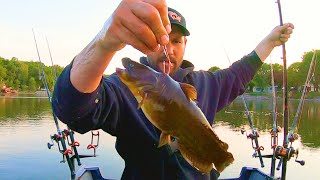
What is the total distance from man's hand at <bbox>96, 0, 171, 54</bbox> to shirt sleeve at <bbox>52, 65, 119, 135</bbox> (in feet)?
1.62

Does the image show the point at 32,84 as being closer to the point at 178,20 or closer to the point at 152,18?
the point at 178,20

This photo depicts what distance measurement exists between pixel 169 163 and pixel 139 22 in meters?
1.72

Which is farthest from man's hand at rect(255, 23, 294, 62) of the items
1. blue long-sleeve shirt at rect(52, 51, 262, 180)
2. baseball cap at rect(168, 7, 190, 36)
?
baseball cap at rect(168, 7, 190, 36)

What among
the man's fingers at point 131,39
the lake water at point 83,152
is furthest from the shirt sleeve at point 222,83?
the lake water at point 83,152

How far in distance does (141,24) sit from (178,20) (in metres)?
1.73

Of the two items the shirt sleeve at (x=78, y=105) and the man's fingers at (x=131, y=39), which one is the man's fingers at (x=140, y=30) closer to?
the man's fingers at (x=131, y=39)

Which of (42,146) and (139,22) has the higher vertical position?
(139,22)

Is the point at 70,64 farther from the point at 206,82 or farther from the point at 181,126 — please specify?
the point at 206,82

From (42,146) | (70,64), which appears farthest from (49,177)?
(70,64)

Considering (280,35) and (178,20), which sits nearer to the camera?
(178,20)

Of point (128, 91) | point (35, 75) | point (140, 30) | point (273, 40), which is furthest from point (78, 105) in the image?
point (35, 75)

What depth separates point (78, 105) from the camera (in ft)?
6.89

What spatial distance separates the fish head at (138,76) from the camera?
1.90 m

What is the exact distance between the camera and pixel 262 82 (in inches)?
3947
